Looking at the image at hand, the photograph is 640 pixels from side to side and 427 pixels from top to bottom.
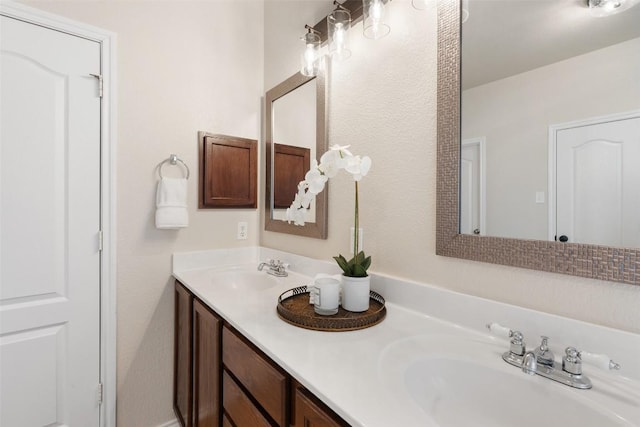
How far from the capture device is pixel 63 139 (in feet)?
4.81

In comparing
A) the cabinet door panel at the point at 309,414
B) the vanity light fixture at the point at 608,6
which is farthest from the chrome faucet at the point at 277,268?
the vanity light fixture at the point at 608,6

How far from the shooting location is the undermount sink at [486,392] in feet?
2.07

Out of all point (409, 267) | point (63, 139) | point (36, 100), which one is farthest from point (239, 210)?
point (409, 267)

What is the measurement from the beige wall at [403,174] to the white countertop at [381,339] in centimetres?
4

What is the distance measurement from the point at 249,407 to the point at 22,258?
1260 millimetres

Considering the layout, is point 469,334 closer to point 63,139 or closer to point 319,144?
point 319,144

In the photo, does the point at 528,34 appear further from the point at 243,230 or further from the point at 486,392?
the point at 243,230

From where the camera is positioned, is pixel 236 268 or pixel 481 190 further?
pixel 236 268

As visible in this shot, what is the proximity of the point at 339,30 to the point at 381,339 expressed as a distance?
1281mm

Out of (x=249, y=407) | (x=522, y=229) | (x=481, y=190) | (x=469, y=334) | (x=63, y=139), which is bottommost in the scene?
(x=249, y=407)

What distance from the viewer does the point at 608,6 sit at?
757mm

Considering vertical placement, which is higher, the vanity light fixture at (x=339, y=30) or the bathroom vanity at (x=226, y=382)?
the vanity light fixture at (x=339, y=30)

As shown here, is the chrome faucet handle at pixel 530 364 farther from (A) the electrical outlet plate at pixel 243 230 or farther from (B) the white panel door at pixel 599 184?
(A) the electrical outlet plate at pixel 243 230

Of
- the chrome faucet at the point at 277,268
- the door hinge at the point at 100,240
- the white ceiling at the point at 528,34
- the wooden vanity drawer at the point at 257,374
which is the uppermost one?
the white ceiling at the point at 528,34
